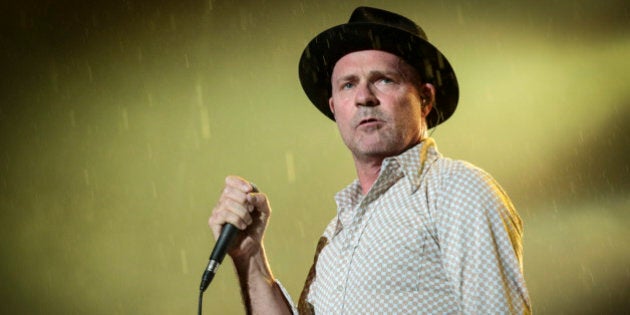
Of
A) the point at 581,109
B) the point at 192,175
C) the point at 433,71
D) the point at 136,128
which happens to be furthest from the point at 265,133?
the point at 581,109

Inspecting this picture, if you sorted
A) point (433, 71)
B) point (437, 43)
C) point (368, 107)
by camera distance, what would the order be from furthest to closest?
point (437, 43) < point (433, 71) < point (368, 107)

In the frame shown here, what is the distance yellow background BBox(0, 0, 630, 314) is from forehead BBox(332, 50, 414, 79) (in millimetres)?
1276

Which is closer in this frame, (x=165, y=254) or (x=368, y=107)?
(x=368, y=107)

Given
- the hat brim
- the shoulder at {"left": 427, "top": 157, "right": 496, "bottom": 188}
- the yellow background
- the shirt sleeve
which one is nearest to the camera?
the shirt sleeve

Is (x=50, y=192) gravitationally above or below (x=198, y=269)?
above

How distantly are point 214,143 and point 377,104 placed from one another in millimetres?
1603

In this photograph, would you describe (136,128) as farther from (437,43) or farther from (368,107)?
(368,107)

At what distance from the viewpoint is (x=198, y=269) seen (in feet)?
9.24

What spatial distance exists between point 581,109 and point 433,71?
1.62 meters

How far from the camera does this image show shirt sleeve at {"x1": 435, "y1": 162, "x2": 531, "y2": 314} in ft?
3.21

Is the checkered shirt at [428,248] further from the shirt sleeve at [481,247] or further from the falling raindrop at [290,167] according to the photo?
the falling raindrop at [290,167]

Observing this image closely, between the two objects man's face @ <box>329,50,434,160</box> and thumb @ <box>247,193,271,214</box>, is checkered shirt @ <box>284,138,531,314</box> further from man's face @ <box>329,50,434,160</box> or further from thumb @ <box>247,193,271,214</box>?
Answer: thumb @ <box>247,193,271,214</box>

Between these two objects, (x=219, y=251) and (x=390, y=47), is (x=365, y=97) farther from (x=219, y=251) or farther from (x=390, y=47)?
(x=219, y=251)

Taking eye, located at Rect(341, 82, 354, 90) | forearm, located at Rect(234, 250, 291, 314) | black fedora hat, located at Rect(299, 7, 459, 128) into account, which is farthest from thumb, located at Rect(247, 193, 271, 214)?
black fedora hat, located at Rect(299, 7, 459, 128)
